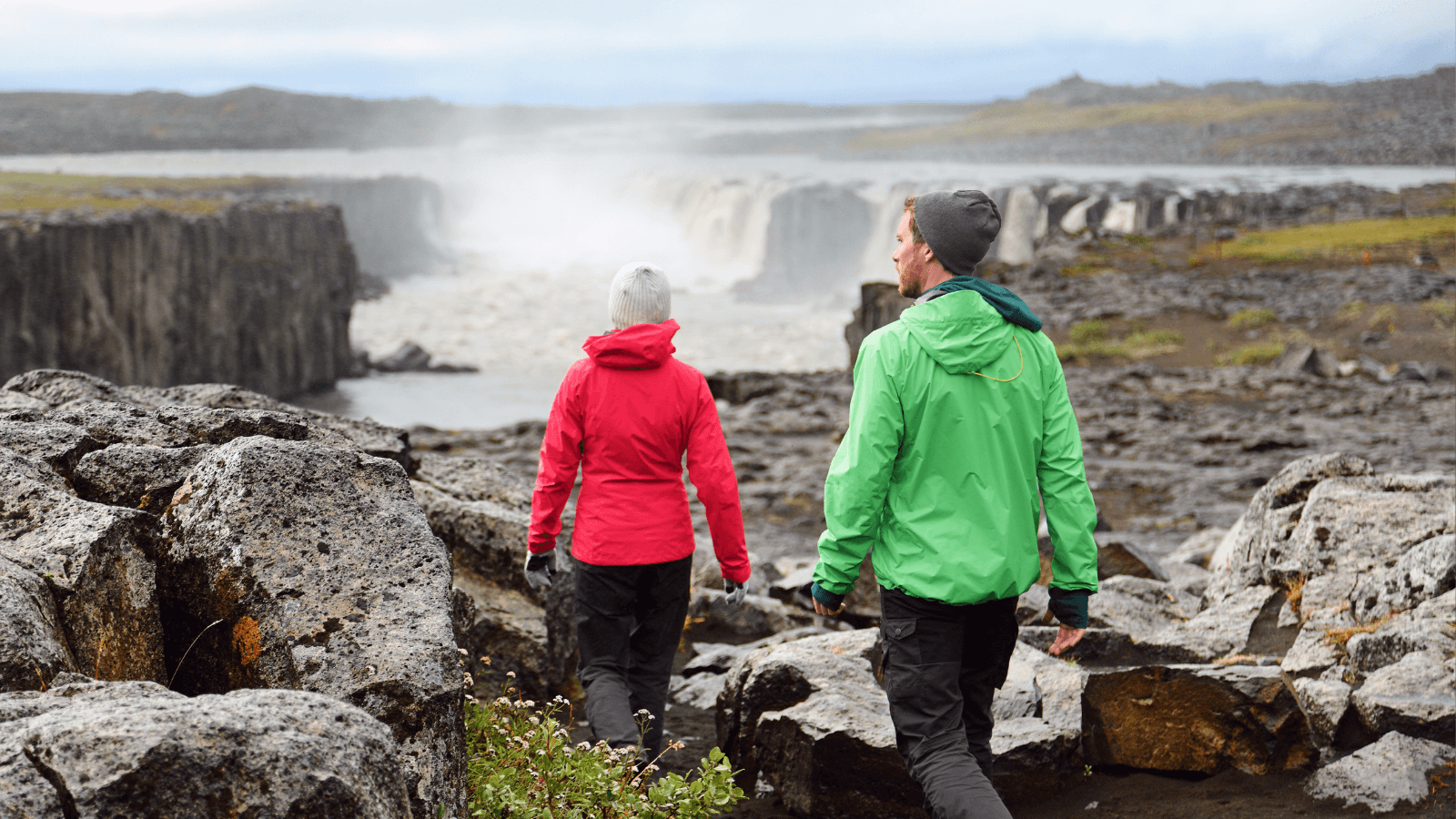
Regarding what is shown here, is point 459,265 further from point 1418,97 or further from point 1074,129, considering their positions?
point 1418,97

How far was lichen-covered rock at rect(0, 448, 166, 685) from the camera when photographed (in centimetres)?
342

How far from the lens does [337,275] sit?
140ft

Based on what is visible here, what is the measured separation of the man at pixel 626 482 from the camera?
4695mm

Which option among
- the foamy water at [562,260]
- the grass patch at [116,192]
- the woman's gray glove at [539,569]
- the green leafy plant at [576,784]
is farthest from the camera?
the foamy water at [562,260]

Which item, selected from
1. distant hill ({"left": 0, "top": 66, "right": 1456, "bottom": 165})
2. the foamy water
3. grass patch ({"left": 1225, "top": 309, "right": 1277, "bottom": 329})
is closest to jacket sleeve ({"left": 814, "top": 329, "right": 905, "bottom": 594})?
the foamy water

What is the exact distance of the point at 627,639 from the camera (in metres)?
4.93

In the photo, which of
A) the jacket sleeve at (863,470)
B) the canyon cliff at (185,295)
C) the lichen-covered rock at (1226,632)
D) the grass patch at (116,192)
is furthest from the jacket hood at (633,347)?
the grass patch at (116,192)

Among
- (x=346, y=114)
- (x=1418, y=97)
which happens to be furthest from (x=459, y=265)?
(x=1418, y=97)

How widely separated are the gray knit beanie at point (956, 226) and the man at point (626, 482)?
140 centimetres

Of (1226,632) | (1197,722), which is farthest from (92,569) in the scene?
(1226,632)

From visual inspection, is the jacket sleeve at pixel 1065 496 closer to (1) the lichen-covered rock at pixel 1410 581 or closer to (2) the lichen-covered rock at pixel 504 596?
(2) the lichen-covered rock at pixel 504 596

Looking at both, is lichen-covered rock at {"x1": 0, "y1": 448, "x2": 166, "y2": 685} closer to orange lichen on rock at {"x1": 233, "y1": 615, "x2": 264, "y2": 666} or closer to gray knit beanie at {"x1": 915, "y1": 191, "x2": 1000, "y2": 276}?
orange lichen on rock at {"x1": 233, "y1": 615, "x2": 264, "y2": 666}

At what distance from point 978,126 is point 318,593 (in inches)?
6391

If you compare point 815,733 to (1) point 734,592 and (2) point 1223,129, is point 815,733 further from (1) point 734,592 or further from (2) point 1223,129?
(2) point 1223,129
